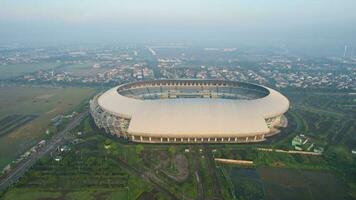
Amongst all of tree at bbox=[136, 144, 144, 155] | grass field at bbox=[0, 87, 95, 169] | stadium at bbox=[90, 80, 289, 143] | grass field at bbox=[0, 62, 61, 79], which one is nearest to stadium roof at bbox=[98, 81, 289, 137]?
stadium at bbox=[90, 80, 289, 143]

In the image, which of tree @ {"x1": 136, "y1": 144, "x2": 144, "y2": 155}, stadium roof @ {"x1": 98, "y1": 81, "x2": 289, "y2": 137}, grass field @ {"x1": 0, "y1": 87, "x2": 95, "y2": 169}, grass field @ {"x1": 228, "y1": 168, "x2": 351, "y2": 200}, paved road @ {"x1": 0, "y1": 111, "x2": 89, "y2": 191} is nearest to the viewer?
grass field @ {"x1": 228, "y1": 168, "x2": 351, "y2": 200}

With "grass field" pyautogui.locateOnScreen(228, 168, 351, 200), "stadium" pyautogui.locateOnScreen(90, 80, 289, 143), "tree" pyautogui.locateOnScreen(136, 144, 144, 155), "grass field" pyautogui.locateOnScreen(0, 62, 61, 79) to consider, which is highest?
"stadium" pyautogui.locateOnScreen(90, 80, 289, 143)

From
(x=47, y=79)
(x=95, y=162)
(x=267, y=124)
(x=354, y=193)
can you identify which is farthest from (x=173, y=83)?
(x=47, y=79)

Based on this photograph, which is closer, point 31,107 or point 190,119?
point 190,119

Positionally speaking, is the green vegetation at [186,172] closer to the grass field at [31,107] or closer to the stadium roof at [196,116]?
the stadium roof at [196,116]

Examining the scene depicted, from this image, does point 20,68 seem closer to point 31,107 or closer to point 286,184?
point 31,107

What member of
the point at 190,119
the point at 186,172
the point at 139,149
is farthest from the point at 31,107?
the point at 186,172

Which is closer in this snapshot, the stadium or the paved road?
the paved road

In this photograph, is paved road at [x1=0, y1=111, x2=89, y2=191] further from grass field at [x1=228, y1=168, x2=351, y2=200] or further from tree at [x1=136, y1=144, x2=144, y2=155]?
grass field at [x1=228, y1=168, x2=351, y2=200]
